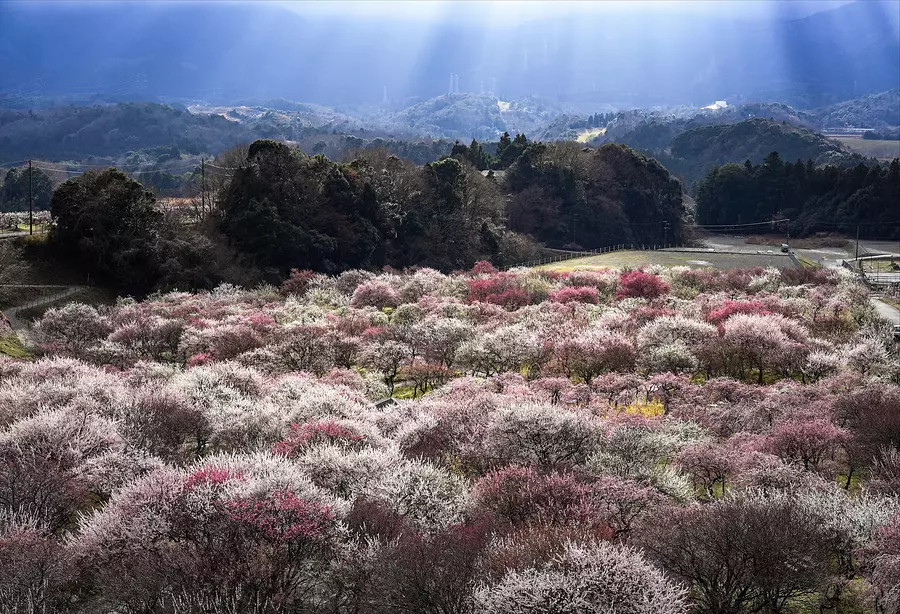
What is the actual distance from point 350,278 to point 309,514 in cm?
2585

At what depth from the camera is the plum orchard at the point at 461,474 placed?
7.50 metres

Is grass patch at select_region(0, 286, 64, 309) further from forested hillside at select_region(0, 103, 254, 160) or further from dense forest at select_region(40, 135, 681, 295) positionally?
forested hillside at select_region(0, 103, 254, 160)

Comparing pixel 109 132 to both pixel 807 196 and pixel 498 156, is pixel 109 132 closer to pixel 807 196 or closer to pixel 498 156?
pixel 498 156

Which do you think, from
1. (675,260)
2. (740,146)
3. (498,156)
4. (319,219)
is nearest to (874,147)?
(740,146)

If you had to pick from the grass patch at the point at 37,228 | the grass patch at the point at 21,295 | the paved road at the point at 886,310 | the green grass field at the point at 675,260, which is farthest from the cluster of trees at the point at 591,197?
the grass patch at the point at 21,295

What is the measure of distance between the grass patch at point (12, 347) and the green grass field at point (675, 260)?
2743cm

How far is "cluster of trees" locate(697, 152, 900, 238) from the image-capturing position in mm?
66669

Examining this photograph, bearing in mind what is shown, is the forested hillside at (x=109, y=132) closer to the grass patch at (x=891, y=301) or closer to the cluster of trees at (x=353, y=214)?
the cluster of trees at (x=353, y=214)

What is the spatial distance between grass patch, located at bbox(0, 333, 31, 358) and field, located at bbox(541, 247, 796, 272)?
2743 cm

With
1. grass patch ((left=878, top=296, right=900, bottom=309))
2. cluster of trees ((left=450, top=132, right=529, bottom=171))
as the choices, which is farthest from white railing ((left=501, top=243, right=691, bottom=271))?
grass patch ((left=878, top=296, right=900, bottom=309))

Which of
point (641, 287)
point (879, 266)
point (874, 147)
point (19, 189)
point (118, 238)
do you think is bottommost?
point (879, 266)

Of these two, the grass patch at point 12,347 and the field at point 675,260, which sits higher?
the field at point 675,260

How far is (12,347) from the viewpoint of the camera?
22.4 metres

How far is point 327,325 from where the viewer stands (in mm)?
22922
